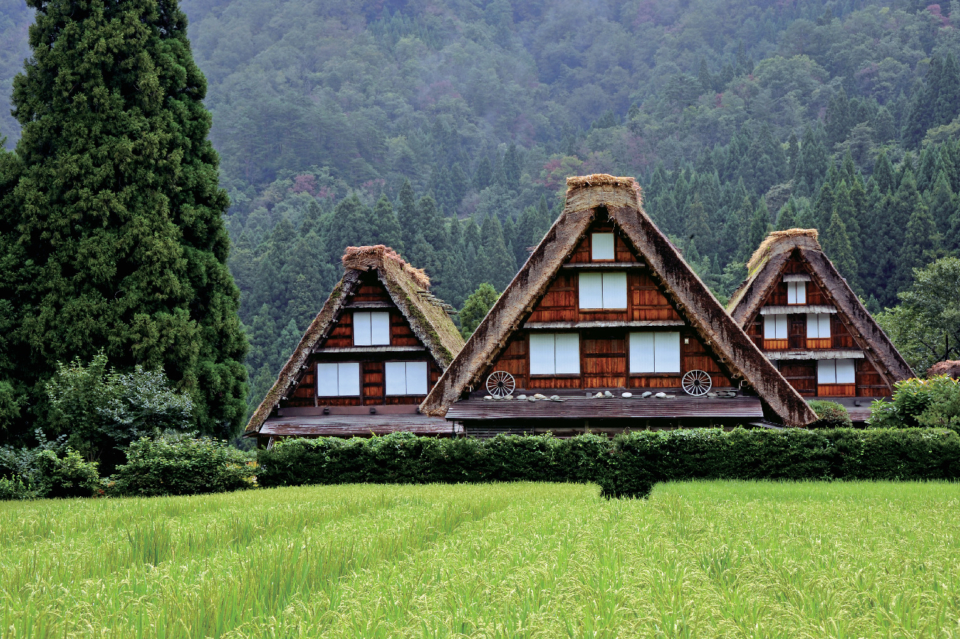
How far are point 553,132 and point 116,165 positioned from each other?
12139 centimetres

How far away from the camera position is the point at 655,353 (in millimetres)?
22234

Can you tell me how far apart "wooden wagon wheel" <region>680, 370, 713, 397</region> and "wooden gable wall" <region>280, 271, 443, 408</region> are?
8.36 meters

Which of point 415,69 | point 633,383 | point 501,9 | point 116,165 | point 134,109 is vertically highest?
point 501,9

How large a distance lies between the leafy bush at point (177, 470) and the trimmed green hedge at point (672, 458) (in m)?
0.88

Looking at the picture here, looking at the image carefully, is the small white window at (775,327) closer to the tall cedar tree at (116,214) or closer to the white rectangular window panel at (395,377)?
the white rectangular window panel at (395,377)

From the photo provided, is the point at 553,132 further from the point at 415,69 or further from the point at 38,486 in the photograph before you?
the point at 38,486

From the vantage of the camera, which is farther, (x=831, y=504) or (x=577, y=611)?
(x=831, y=504)

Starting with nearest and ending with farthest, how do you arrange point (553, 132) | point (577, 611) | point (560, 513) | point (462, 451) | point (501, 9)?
point (577, 611) → point (560, 513) → point (462, 451) → point (553, 132) → point (501, 9)

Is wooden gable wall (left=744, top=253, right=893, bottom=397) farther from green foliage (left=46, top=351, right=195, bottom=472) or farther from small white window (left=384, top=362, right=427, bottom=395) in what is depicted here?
green foliage (left=46, top=351, right=195, bottom=472)

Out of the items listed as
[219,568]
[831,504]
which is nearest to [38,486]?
[219,568]

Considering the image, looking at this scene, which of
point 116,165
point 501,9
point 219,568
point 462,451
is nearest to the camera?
point 219,568

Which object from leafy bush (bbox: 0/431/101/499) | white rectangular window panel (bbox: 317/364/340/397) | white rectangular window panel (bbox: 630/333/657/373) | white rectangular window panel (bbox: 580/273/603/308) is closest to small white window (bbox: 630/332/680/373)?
white rectangular window panel (bbox: 630/333/657/373)

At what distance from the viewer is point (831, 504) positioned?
1019cm

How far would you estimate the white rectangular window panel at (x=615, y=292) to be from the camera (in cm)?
2234
